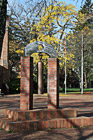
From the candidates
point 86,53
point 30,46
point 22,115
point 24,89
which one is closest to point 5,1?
point 30,46

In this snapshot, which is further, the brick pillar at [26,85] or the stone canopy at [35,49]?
the stone canopy at [35,49]

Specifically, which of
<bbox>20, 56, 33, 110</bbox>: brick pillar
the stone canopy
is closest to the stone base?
<bbox>20, 56, 33, 110</bbox>: brick pillar

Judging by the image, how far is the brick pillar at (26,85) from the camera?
804 centimetres

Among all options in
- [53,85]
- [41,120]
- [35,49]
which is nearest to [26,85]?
[53,85]

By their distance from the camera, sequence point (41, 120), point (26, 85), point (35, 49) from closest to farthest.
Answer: point (41, 120) → point (26, 85) → point (35, 49)

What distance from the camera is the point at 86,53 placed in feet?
115

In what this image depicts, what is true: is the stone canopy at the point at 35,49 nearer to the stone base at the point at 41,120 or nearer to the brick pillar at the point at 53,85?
the brick pillar at the point at 53,85

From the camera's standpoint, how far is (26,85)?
8078 mm

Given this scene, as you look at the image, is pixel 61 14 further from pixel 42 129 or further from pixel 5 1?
pixel 42 129

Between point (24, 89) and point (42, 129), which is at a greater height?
point (24, 89)

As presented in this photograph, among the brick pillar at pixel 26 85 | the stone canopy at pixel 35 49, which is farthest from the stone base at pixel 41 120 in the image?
the stone canopy at pixel 35 49

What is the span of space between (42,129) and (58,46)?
2158 cm

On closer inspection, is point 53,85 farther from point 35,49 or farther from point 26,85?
point 35,49

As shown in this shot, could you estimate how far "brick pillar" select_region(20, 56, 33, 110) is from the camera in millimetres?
8039
